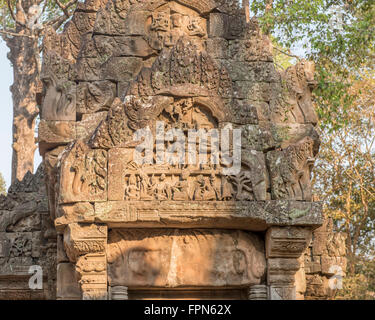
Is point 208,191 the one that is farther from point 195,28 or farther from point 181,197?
point 195,28

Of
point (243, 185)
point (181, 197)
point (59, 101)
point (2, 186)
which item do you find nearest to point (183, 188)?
point (181, 197)

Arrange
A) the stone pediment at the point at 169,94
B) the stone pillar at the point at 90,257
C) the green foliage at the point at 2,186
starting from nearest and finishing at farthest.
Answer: the stone pillar at the point at 90,257
the stone pediment at the point at 169,94
the green foliage at the point at 2,186

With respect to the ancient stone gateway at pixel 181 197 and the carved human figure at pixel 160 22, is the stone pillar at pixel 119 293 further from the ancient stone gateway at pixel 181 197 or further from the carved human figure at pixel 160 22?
the carved human figure at pixel 160 22

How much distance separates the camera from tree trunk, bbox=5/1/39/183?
18.6 meters

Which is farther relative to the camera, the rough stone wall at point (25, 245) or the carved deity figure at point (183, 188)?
the rough stone wall at point (25, 245)

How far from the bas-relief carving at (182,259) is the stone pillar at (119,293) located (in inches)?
2.3

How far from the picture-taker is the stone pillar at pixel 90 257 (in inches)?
305

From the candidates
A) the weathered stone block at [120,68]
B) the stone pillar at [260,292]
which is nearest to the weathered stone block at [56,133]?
the weathered stone block at [120,68]

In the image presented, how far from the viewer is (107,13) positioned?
9344 millimetres

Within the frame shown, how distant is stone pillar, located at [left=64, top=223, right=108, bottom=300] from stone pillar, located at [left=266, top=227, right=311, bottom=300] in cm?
184

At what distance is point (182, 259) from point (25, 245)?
323 cm

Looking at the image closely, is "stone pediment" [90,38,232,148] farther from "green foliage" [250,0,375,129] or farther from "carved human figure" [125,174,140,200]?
"green foliage" [250,0,375,129]
